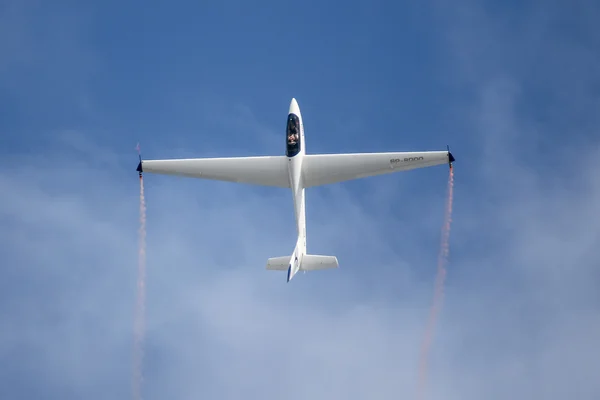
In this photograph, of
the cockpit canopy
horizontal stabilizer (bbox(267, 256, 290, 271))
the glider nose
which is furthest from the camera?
the glider nose

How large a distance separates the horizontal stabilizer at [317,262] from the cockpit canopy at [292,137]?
13.1 m

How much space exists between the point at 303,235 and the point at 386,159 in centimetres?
1552

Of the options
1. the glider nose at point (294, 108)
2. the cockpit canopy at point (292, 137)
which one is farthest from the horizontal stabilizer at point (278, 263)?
the glider nose at point (294, 108)

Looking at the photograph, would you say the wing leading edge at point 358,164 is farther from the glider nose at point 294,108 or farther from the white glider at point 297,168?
the glider nose at point 294,108

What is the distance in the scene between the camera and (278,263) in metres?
122

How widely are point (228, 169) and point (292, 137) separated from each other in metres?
9.33

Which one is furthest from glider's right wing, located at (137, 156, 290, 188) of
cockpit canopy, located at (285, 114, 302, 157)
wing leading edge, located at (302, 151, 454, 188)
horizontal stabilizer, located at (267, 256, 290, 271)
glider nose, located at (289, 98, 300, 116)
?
horizontal stabilizer, located at (267, 256, 290, 271)

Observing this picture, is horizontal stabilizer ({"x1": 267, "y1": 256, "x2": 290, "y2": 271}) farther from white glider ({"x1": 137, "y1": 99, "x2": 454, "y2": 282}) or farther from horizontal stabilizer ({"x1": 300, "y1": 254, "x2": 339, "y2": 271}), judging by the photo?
horizontal stabilizer ({"x1": 300, "y1": 254, "x2": 339, "y2": 271})

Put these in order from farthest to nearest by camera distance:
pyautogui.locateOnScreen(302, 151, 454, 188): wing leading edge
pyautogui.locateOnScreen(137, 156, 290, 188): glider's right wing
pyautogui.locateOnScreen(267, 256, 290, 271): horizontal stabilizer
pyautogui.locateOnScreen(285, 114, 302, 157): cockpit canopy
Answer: pyautogui.locateOnScreen(137, 156, 290, 188): glider's right wing
pyautogui.locateOnScreen(285, 114, 302, 157): cockpit canopy
pyautogui.locateOnScreen(267, 256, 290, 271): horizontal stabilizer
pyautogui.locateOnScreen(302, 151, 454, 188): wing leading edge

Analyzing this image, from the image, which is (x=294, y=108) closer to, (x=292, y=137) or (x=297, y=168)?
(x=292, y=137)

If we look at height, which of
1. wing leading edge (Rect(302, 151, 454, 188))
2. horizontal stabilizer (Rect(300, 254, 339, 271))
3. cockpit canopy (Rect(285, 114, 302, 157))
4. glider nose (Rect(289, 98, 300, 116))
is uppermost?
glider nose (Rect(289, 98, 300, 116))

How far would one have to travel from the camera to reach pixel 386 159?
12150 cm

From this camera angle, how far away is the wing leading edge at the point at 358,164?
120 m

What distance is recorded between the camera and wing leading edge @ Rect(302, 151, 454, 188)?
120 meters
